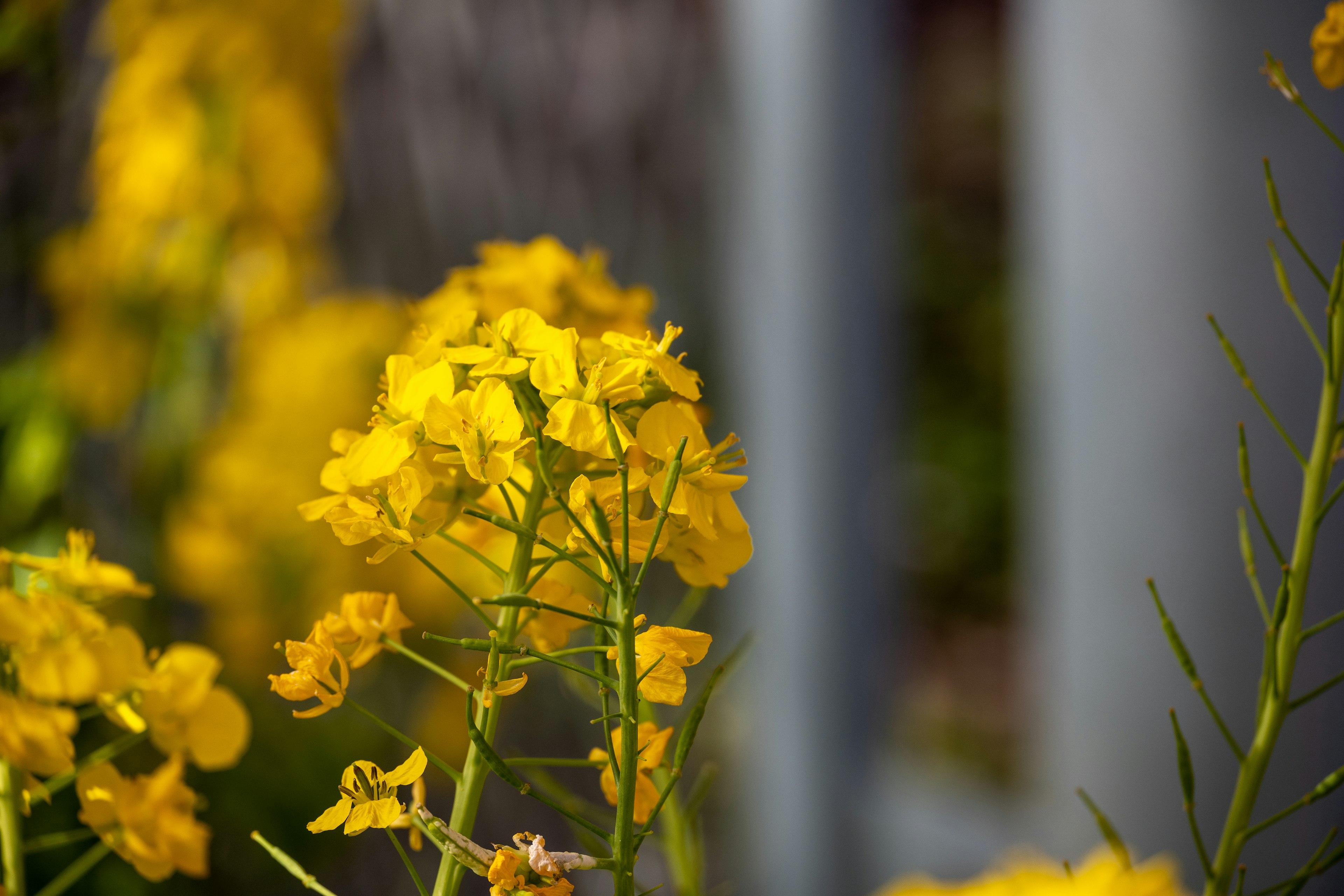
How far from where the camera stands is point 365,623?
0.44 feet

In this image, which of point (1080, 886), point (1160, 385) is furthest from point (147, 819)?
point (1160, 385)

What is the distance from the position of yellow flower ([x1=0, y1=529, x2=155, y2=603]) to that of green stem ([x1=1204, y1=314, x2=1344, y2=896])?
173 mm

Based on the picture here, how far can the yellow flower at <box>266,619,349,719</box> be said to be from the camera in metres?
0.12

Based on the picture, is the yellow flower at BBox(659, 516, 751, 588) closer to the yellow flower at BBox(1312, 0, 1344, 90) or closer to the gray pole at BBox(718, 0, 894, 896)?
the yellow flower at BBox(1312, 0, 1344, 90)

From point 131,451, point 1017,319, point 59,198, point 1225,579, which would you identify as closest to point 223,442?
point 131,451

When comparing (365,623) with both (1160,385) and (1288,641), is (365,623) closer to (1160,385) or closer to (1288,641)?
(1288,641)

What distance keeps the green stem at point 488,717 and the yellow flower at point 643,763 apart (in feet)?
0.06

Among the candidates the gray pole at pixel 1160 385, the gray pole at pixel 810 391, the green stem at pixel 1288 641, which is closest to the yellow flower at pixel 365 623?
the green stem at pixel 1288 641

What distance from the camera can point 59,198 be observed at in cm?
52

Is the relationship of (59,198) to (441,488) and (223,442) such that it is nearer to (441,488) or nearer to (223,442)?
(223,442)

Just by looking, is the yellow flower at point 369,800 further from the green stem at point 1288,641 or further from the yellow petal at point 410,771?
the green stem at point 1288,641

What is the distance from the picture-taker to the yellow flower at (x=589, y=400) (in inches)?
4.8

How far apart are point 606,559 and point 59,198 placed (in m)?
0.55

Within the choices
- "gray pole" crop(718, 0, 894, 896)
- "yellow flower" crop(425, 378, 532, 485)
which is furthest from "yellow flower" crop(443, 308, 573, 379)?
"gray pole" crop(718, 0, 894, 896)
